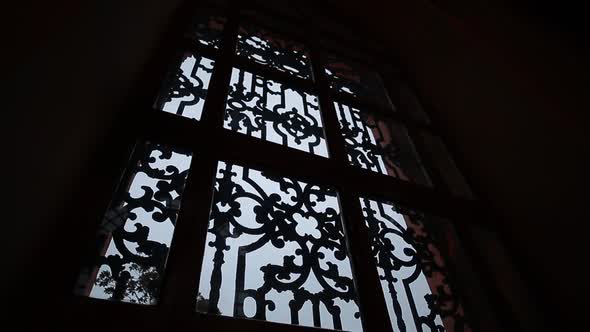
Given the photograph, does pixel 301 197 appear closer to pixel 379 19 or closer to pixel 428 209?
pixel 428 209

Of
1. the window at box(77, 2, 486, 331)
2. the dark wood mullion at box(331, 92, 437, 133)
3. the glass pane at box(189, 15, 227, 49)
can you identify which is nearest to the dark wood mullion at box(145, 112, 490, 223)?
the window at box(77, 2, 486, 331)

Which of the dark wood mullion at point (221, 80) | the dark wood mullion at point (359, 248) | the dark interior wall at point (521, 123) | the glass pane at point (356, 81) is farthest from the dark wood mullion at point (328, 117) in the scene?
the dark interior wall at point (521, 123)

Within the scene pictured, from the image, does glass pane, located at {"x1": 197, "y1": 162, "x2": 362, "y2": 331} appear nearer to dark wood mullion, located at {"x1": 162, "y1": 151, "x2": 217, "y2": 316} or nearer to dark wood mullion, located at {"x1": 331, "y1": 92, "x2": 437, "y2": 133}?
dark wood mullion, located at {"x1": 162, "y1": 151, "x2": 217, "y2": 316}

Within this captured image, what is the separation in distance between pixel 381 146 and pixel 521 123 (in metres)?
0.72

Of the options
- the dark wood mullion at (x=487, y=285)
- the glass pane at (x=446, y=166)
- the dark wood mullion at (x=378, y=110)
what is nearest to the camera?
the dark wood mullion at (x=487, y=285)

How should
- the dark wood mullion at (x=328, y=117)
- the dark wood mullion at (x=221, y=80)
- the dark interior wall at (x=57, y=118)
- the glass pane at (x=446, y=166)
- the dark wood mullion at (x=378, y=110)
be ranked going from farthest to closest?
the dark wood mullion at (x=378, y=110) → the glass pane at (x=446, y=166) → the dark wood mullion at (x=328, y=117) → the dark wood mullion at (x=221, y=80) → the dark interior wall at (x=57, y=118)

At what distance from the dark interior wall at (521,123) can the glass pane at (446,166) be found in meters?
0.05

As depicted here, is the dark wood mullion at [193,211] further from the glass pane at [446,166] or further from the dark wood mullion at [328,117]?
the glass pane at [446,166]

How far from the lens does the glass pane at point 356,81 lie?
2.15m

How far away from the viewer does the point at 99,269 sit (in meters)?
0.83

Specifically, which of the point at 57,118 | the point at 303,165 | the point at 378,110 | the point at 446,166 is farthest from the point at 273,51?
the point at 57,118

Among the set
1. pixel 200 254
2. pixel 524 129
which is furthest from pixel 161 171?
Result: pixel 524 129

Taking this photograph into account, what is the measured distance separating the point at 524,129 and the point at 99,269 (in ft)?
6.34

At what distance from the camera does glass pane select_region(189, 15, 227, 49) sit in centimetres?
181
